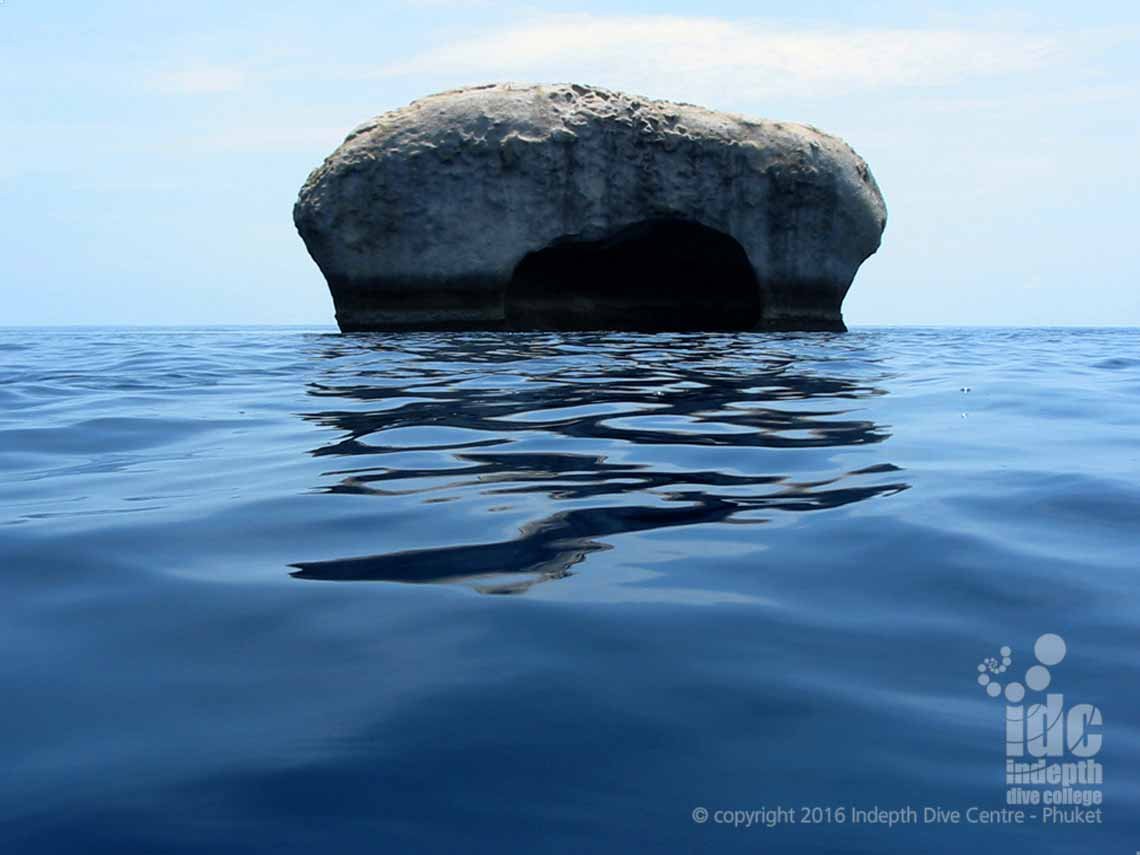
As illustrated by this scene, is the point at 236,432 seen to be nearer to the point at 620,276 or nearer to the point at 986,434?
the point at 986,434

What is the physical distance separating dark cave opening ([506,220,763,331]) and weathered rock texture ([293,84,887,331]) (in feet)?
0.44

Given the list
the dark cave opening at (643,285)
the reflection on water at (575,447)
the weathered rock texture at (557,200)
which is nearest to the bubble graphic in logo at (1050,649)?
the reflection on water at (575,447)

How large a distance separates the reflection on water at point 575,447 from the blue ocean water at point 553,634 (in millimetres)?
18

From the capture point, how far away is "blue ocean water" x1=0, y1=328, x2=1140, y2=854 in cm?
97

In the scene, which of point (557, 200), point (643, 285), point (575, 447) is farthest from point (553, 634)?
point (643, 285)

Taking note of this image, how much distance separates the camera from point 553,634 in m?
1.42

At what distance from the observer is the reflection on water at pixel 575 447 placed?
1902 mm

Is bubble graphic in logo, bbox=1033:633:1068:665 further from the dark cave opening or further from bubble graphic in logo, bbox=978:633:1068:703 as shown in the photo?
the dark cave opening

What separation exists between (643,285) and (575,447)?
34.5ft

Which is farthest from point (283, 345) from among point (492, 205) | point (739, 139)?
point (739, 139)

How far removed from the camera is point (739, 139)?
1122 centimetres

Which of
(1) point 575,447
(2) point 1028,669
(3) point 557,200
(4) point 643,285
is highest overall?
(3) point 557,200

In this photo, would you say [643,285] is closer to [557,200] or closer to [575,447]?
[557,200]

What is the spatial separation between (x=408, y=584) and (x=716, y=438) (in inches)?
67.6
